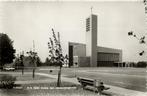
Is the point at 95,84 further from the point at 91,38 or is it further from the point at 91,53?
the point at 91,53

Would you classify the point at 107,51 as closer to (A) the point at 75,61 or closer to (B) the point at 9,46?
(A) the point at 75,61

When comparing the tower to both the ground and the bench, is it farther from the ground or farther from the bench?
the bench

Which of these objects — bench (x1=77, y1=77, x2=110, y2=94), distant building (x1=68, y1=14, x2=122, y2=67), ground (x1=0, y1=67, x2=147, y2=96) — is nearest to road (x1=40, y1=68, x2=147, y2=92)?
ground (x1=0, y1=67, x2=147, y2=96)

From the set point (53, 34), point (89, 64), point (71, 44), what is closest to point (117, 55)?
point (89, 64)

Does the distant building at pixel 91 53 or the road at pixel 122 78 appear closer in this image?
the road at pixel 122 78

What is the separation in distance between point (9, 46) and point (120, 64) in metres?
60.8

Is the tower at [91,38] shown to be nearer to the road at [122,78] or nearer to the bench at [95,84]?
the road at [122,78]

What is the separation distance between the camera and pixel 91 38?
3467 inches

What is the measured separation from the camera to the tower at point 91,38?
3433 inches

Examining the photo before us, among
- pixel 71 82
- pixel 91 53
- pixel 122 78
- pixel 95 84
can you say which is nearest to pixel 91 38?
pixel 91 53

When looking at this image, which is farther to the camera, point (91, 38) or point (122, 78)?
point (91, 38)

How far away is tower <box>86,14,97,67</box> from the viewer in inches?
3433

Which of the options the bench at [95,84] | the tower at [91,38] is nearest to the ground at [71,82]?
the bench at [95,84]

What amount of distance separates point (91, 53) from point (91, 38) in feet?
18.0
